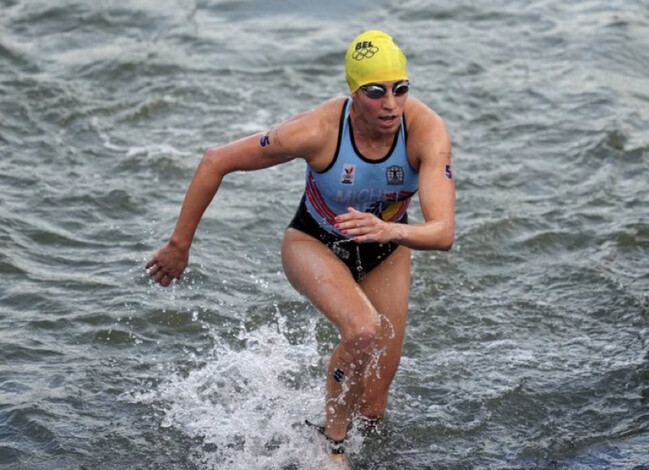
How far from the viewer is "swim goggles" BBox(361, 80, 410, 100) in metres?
7.11

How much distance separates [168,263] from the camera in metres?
7.64

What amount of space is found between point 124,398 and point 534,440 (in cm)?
283

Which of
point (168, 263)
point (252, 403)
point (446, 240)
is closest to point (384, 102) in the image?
point (446, 240)

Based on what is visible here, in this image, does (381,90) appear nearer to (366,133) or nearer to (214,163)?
(366,133)

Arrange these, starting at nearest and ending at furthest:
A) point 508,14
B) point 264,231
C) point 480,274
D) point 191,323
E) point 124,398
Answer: point 124,398, point 191,323, point 480,274, point 264,231, point 508,14

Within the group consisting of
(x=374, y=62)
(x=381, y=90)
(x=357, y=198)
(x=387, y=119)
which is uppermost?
(x=374, y=62)

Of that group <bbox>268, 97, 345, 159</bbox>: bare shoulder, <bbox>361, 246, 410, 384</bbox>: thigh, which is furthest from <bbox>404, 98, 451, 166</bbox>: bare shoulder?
<bbox>361, 246, 410, 384</bbox>: thigh

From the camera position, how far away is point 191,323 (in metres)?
9.78

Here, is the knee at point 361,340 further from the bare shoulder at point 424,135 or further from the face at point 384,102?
the face at point 384,102

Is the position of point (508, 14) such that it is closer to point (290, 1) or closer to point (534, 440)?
point (290, 1)

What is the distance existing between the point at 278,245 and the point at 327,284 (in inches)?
157

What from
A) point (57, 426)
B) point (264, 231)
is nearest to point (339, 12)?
point (264, 231)

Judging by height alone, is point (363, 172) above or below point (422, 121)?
below

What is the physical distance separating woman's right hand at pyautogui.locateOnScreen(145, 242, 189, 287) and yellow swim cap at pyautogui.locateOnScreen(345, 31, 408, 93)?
1.48 meters
